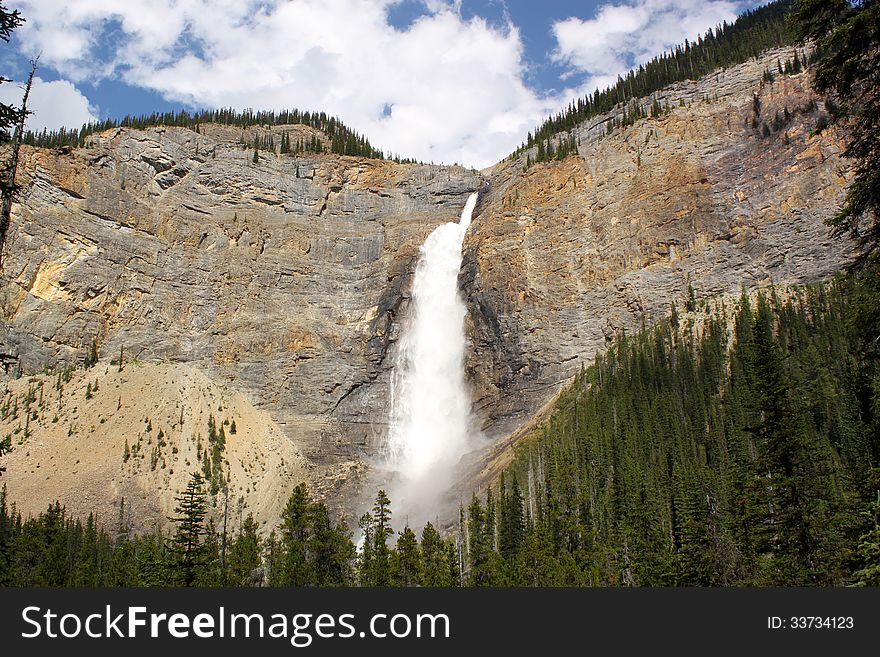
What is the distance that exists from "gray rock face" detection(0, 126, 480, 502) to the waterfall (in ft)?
8.94

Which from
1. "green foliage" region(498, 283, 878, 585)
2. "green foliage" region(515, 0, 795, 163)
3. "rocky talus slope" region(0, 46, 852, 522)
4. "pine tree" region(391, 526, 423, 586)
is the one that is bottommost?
"pine tree" region(391, 526, 423, 586)

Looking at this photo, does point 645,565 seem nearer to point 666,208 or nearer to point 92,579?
point 92,579

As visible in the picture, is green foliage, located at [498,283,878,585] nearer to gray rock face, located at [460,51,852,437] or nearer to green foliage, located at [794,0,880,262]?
gray rock face, located at [460,51,852,437]

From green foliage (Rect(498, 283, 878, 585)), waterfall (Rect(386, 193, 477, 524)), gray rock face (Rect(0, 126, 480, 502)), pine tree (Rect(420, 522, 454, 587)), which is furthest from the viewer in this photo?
gray rock face (Rect(0, 126, 480, 502))

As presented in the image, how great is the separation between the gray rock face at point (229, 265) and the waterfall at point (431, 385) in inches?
107

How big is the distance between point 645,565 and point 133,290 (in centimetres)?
6994

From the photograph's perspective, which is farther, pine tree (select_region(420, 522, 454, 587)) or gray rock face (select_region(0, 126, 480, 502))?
gray rock face (select_region(0, 126, 480, 502))

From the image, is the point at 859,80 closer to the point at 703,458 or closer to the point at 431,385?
the point at 703,458

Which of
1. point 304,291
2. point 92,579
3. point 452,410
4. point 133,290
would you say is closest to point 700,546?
point 92,579

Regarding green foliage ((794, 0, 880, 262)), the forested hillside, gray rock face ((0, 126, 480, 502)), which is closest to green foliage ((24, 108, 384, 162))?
gray rock face ((0, 126, 480, 502))

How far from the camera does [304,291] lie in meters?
95.9

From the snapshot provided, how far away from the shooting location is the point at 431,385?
88.2 metres

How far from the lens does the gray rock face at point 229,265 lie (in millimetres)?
84000

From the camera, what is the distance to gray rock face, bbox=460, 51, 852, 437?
76.1 m
